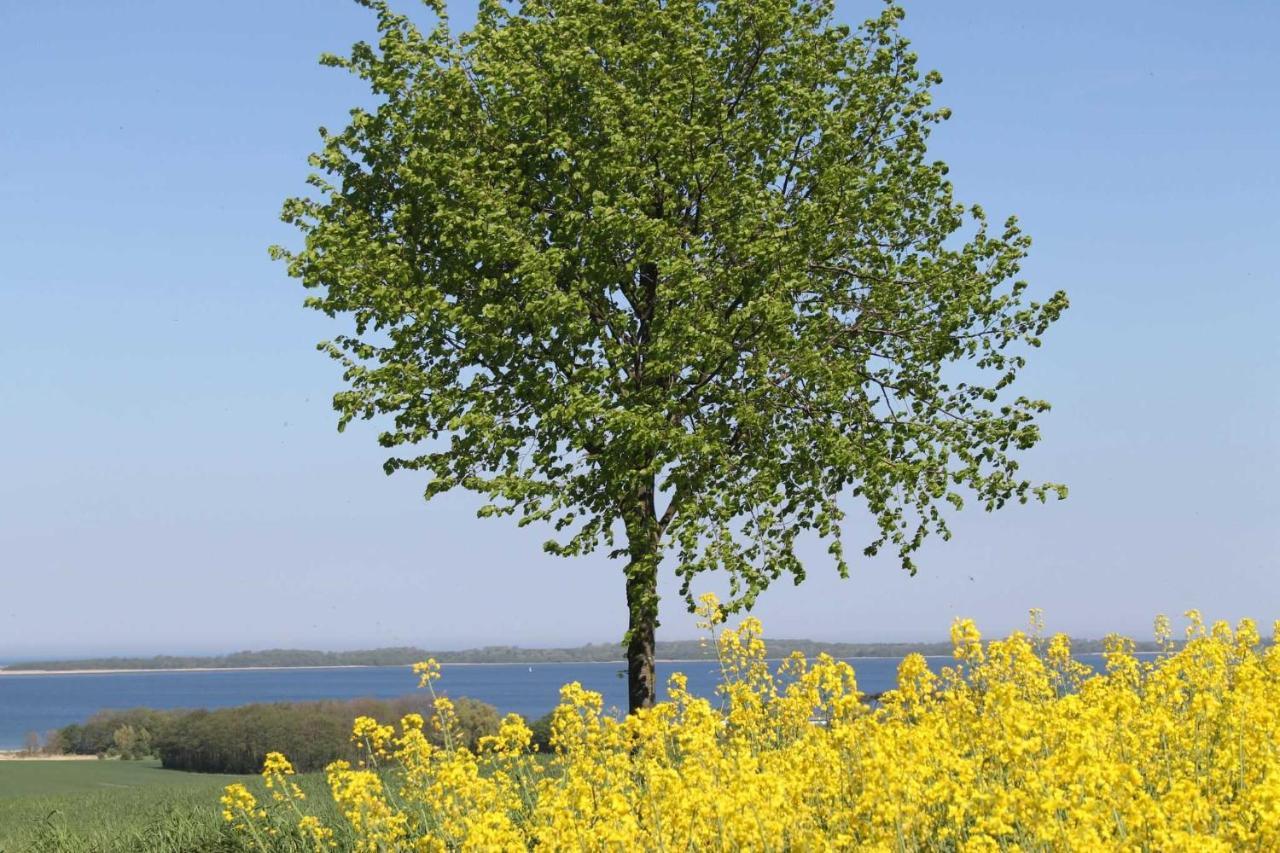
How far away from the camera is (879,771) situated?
7.20 meters

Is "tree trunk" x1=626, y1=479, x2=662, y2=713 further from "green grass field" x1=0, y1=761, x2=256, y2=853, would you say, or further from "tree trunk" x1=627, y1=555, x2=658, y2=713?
"green grass field" x1=0, y1=761, x2=256, y2=853

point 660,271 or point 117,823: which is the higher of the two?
point 660,271

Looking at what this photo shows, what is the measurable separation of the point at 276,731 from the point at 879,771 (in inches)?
1052

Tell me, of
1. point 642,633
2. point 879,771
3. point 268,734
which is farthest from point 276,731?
point 879,771

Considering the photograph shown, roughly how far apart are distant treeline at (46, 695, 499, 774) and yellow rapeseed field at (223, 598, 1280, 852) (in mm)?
12996

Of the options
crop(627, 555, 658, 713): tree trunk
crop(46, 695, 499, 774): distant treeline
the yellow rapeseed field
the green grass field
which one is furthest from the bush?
the yellow rapeseed field

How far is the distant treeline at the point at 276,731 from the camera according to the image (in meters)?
27.0

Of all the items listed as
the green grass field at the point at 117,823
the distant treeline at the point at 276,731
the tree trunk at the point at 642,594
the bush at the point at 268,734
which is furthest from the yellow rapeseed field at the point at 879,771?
the bush at the point at 268,734

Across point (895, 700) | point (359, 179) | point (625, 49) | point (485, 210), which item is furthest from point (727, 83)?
point (895, 700)

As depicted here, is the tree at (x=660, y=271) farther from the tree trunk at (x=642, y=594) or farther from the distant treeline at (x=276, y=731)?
the distant treeline at (x=276, y=731)

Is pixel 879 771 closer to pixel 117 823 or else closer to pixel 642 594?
pixel 642 594

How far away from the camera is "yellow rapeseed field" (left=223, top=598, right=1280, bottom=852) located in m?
6.86

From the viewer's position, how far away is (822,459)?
1864cm

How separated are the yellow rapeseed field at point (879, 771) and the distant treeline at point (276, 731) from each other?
1300cm
